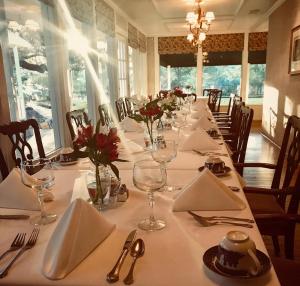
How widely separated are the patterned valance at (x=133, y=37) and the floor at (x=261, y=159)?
3.32 metres

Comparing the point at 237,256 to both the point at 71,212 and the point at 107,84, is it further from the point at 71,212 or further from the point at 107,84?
the point at 107,84

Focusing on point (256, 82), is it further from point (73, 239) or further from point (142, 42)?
point (73, 239)

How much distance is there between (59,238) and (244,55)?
28.8 ft

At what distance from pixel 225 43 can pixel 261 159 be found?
4942mm

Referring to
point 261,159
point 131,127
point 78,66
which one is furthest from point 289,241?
point 78,66

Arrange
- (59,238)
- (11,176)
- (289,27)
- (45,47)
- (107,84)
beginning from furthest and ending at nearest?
(107,84)
(289,27)
(45,47)
(11,176)
(59,238)

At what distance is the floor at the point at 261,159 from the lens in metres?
2.36

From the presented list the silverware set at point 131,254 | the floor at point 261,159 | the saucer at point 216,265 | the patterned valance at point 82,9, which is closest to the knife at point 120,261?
the silverware set at point 131,254

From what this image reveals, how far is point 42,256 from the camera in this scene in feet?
2.78

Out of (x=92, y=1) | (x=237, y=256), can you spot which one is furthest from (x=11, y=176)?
(x=92, y=1)

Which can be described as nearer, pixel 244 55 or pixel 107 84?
pixel 107 84

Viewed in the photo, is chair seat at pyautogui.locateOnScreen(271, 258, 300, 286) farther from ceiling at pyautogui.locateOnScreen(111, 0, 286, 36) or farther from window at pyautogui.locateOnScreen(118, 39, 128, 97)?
window at pyautogui.locateOnScreen(118, 39, 128, 97)

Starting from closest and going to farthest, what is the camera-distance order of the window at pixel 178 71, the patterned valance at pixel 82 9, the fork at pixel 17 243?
the fork at pixel 17 243 < the patterned valance at pixel 82 9 < the window at pixel 178 71

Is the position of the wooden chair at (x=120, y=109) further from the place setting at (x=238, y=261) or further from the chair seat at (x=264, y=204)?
the place setting at (x=238, y=261)
